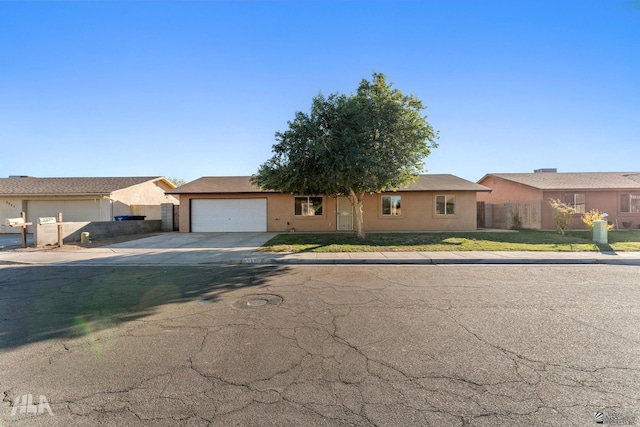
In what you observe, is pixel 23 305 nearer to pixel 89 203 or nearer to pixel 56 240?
pixel 56 240

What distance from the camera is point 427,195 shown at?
813 inches

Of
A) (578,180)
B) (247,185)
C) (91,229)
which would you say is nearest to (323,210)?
(247,185)

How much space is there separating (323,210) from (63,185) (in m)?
20.2

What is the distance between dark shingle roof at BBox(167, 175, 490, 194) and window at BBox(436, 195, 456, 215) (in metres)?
0.74

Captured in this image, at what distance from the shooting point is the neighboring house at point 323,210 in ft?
67.6

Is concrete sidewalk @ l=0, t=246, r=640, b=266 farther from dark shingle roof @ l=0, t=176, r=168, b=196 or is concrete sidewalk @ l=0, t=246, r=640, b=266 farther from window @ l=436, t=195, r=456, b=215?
dark shingle roof @ l=0, t=176, r=168, b=196

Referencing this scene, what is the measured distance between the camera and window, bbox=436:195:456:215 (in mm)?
20703

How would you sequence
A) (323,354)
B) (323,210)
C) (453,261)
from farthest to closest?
(323,210), (453,261), (323,354)

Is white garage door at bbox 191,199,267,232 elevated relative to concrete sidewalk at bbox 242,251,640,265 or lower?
elevated

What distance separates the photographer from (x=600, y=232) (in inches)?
530

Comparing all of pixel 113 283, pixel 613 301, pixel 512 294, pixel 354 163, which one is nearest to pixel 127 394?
pixel 113 283

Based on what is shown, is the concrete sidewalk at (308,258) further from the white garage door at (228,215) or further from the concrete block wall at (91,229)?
the white garage door at (228,215)

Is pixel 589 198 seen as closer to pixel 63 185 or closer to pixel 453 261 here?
pixel 453 261

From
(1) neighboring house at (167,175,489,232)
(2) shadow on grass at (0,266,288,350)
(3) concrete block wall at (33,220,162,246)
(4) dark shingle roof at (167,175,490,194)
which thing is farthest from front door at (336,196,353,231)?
(3) concrete block wall at (33,220,162,246)
